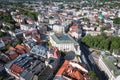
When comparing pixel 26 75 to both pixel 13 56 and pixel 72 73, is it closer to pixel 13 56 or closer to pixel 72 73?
pixel 72 73

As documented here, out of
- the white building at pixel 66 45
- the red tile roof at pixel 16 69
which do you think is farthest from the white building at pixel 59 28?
the red tile roof at pixel 16 69

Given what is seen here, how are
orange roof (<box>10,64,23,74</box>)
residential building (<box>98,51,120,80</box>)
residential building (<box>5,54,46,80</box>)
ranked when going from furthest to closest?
residential building (<box>98,51,120,80</box>), orange roof (<box>10,64,23,74</box>), residential building (<box>5,54,46,80</box>)

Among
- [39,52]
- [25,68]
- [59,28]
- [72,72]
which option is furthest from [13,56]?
[59,28]

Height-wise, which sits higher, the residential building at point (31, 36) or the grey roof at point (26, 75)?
the grey roof at point (26, 75)

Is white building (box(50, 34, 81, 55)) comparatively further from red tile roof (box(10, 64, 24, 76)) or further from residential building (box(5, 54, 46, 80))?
red tile roof (box(10, 64, 24, 76))

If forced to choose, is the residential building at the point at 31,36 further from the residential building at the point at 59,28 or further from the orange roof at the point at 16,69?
the orange roof at the point at 16,69

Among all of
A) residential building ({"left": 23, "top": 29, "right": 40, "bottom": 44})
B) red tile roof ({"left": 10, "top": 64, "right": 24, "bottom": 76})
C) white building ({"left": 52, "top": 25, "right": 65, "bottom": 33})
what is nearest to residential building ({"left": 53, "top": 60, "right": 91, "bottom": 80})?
red tile roof ({"left": 10, "top": 64, "right": 24, "bottom": 76})
